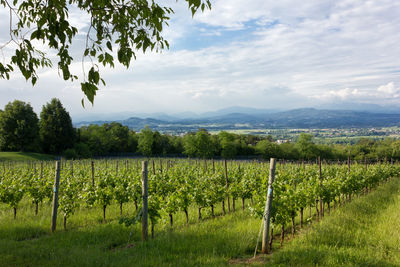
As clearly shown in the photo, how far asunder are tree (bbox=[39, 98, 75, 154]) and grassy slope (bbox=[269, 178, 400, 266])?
51.5 metres

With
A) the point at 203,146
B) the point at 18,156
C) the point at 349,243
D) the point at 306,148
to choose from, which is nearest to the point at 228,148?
the point at 203,146

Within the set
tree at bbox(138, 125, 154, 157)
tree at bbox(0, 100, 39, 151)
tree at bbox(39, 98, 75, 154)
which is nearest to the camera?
tree at bbox(0, 100, 39, 151)

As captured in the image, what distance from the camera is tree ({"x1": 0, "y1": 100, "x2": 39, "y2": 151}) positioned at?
44.5 m

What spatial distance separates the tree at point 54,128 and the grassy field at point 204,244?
149ft

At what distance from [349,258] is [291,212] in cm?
172

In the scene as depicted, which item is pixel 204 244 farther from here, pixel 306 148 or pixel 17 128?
pixel 306 148

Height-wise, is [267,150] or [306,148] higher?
[267,150]

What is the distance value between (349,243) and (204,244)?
3.23 m

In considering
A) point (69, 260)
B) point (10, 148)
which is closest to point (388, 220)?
point (69, 260)

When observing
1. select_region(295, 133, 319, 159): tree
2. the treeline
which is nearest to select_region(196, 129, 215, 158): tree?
the treeline

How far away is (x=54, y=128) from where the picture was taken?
49000 mm

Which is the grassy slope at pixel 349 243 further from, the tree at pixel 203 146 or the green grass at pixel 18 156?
the tree at pixel 203 146

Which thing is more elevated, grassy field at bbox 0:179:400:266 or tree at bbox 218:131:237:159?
grassy field at bbox 0:179:400:266

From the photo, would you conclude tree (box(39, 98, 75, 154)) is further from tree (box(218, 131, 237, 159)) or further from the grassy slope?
the grassy slope
